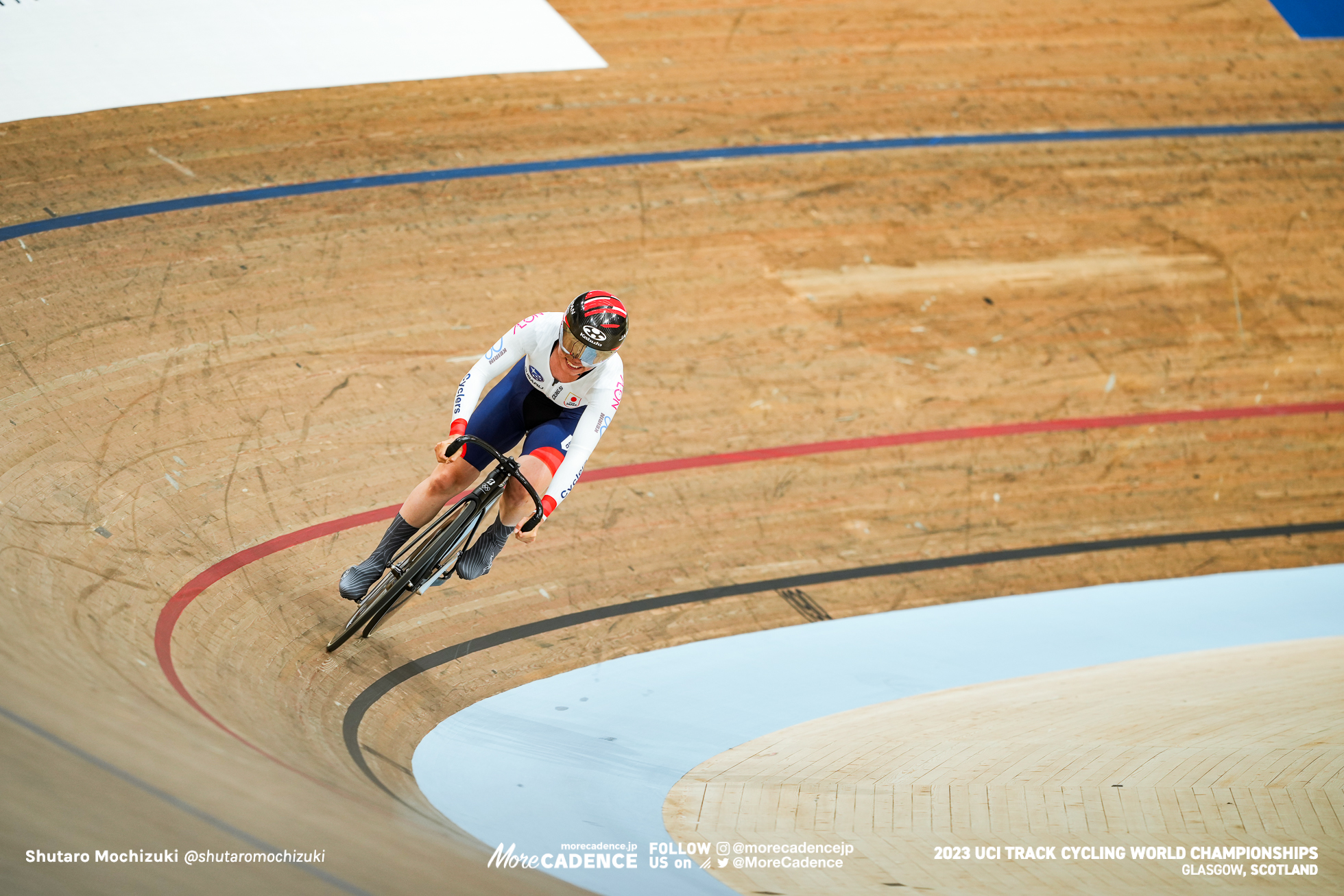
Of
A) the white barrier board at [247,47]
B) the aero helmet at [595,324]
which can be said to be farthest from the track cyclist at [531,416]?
the white barrier board at [247,47]

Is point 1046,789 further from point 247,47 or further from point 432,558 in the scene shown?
point 247,47

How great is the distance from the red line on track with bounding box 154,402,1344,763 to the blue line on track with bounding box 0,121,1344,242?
1936 mm

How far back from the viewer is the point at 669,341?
472 cm

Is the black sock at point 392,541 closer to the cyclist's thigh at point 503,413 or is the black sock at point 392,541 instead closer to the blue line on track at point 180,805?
the cyclist's thigh at point 503,413

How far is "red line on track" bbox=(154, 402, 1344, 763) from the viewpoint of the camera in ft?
10.3

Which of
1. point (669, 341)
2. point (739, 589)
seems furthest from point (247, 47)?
point (739, 589)

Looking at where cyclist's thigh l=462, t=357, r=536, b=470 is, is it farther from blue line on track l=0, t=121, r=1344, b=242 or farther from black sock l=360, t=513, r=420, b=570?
blue line on track l=0, t=121, r=1344, b=242

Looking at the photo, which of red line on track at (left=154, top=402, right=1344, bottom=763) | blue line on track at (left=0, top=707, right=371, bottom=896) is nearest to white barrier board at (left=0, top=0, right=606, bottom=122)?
red line on track at (left=154, top=402, right=1344, bottom=763)

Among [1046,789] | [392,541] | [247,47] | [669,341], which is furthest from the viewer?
[247,47]

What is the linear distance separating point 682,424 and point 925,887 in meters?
2.39

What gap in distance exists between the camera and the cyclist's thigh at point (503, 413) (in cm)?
325

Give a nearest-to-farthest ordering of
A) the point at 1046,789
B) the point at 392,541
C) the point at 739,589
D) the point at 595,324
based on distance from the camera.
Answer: the point at 595,324 → the point at 1046,789 → the point at 392,541 → the point at 739,589

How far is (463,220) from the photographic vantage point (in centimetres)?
488

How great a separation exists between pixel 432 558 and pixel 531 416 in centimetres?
59
